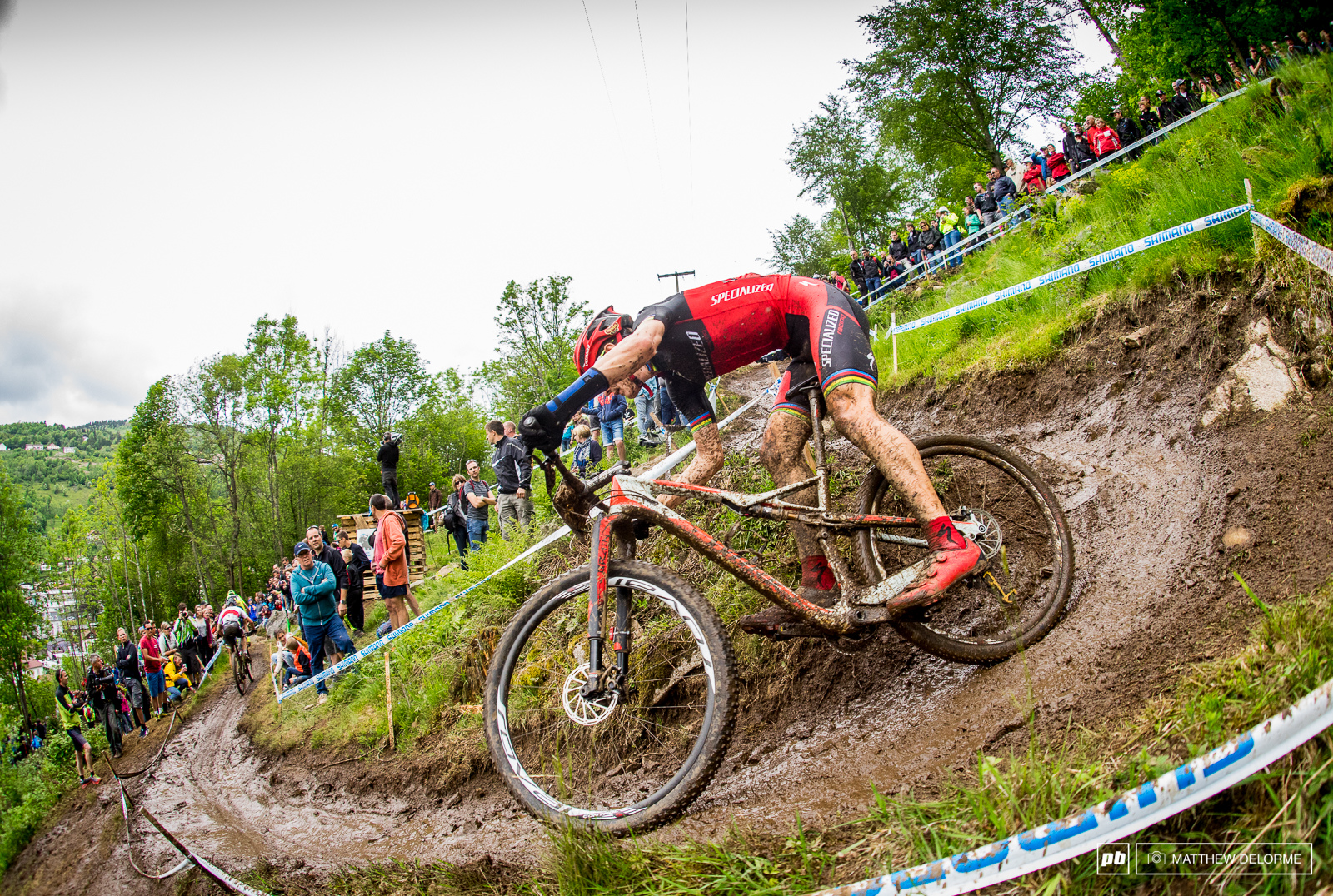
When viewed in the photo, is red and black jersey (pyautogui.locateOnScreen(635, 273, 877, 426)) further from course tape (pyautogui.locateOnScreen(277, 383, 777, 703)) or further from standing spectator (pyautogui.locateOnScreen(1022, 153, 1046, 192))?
standing spectator (pyautogui.locateOnScreen(1022, 153, 1046, 192))

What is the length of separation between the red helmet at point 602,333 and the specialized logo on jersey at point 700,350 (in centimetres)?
36

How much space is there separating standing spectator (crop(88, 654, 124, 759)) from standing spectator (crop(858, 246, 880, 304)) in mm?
21216

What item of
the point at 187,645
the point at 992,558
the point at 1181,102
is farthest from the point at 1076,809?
the point at 187,645

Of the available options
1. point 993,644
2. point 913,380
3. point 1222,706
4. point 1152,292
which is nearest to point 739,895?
point 1222,706

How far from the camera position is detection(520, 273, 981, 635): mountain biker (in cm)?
297

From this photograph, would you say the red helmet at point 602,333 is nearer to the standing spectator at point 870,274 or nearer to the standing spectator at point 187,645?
the standing spectator at point 870,274

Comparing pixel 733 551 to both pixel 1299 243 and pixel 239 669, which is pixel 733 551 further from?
pixel 239 669

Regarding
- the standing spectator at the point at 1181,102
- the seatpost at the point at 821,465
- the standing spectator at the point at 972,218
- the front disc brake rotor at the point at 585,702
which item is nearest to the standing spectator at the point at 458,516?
the front disc brake rotor at the point at 585,702

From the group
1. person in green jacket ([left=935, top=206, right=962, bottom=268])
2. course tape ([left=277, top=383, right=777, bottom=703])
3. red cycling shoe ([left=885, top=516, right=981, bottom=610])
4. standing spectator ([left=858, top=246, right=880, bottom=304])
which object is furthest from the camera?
standing spectator ([left=858, top=246, right=880, bottom=304])

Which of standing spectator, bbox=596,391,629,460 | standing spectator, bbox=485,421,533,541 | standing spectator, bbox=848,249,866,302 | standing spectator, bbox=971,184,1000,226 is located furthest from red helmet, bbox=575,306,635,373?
standing spectator, bbox=848,249,866,302

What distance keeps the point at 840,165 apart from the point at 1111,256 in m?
35.9

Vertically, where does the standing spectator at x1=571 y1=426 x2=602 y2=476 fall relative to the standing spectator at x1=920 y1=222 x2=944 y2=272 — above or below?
below

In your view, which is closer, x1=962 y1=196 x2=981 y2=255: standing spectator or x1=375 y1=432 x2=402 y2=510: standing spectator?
x1=962 y1=196 x2=981 y2=255: standing spectator

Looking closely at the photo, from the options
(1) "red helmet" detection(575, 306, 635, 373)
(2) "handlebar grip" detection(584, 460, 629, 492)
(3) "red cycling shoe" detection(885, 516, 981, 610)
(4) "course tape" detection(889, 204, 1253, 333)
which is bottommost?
(3) "red cycling shoe" detection(885, 516, 981, 610)
